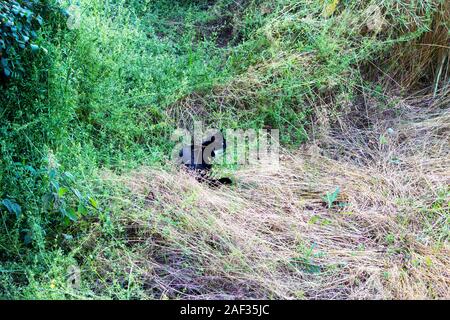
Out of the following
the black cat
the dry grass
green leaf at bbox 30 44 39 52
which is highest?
green leaf at bbox 30 44 39 52

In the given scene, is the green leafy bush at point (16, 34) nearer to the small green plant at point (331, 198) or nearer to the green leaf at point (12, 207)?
the green leaf at point (12, 207)

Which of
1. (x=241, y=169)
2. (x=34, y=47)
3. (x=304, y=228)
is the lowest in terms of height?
(x=304, y=228)

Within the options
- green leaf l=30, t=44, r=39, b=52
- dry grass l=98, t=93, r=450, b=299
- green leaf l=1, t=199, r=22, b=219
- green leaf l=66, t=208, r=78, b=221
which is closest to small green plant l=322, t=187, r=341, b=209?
dry grass l=98, t=93, r=450, b=299

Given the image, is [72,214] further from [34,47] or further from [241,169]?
[241,169]

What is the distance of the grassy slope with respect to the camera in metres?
1.99

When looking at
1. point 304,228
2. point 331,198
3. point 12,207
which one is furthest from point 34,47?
point 331,198

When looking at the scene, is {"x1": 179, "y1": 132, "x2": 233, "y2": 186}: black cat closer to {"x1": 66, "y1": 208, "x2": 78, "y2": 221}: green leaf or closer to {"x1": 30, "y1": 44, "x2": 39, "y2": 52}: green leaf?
{"x1": 66, "y1": 208, "x2": 78, "y2": 221}: green leaf

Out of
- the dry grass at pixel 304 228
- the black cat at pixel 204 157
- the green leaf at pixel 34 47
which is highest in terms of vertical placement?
the green leaf at pixel 34 47

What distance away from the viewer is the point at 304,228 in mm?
2311

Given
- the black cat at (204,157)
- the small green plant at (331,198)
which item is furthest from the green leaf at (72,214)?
the small green plant at (331,198)

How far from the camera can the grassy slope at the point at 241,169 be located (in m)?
1.99

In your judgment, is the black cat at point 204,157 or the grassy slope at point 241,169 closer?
the grassy slope at point 241,169

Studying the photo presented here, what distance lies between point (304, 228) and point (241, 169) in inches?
24.0
